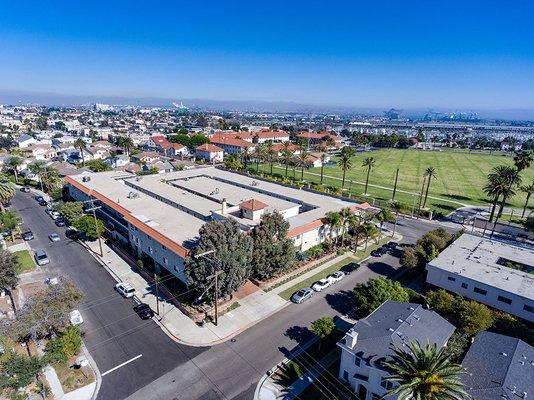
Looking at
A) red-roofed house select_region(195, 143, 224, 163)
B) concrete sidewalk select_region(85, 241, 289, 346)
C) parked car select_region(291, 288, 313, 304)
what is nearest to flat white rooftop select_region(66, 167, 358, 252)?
concrete sidewalk select_region(85, 241, 289, 346)

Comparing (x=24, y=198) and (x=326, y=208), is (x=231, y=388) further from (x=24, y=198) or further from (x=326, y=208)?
(x=24, y=198)

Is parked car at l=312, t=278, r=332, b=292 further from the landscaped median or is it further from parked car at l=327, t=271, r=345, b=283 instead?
the landscaped median

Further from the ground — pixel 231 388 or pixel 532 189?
pixel 532 189

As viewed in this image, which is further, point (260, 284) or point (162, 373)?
point (260, 284)

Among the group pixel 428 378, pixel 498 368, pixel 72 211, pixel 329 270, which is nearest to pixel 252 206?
pixel 329 270

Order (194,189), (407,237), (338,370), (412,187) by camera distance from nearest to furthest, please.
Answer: (338,370) → (407,237) → (194,189) → (412,187)

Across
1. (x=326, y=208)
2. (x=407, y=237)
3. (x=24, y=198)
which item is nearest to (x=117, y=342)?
(x=326, y=208)
